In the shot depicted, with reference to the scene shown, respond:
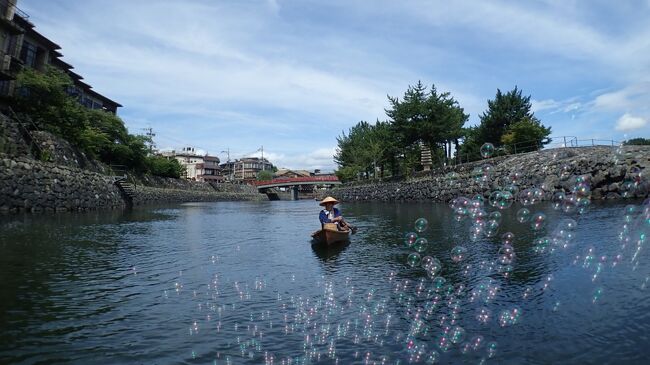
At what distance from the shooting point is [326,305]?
8750 millimetres

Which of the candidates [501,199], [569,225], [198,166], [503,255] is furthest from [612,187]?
[198,166]

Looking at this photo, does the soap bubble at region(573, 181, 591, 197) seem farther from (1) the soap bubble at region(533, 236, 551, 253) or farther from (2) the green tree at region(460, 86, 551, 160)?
(2) the green tree at region(460, 86, 551, 160)

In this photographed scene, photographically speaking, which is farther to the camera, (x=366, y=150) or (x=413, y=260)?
(x=366, y=150)

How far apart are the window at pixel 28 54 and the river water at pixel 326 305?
4174 centimetres

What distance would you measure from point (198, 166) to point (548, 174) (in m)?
118

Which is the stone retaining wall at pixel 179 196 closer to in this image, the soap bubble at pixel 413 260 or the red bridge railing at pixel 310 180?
the red bridge railing at pixel 310 180

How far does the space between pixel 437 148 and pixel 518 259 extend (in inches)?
2038

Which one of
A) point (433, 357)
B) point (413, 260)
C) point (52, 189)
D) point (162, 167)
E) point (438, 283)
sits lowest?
point (433, 357)

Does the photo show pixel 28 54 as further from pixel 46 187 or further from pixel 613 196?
pixel 613 196

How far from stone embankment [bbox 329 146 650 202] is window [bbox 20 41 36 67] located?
51.0 metres

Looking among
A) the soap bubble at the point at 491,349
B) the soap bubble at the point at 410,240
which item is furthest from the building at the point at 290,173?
the soap bubble at the point at 491,349

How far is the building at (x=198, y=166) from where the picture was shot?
134625 mm

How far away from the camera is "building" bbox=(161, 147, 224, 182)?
134625 mm

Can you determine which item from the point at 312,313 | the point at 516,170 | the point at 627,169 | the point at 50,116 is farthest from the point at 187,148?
the point at 312,313
